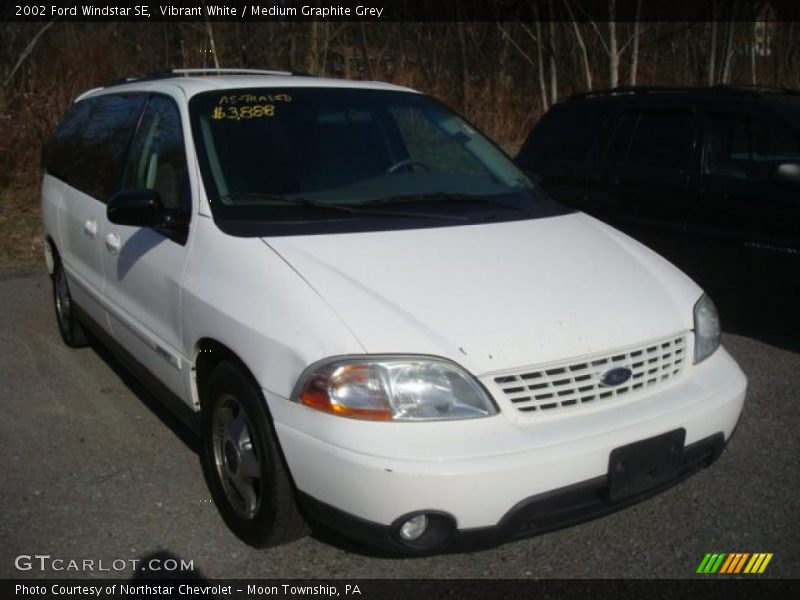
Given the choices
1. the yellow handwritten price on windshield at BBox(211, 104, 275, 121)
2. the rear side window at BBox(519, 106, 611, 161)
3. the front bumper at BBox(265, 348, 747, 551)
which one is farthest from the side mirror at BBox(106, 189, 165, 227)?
the rear side window at BBox(519, 106, 611, 161)

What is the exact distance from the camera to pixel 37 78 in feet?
42.8

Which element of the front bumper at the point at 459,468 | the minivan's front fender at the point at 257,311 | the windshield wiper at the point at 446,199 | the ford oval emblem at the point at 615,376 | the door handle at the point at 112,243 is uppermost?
the windshield wiper at the point at 446,199

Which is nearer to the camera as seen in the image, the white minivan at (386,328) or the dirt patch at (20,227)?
the white minivan at (386,328)

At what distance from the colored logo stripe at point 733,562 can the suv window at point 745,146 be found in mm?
3147

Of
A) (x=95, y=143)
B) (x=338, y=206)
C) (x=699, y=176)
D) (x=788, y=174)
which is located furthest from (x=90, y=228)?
(x=788, y=174)

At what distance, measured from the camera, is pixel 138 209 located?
11.5ft

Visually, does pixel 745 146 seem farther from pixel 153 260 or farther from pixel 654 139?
pixel 153 260

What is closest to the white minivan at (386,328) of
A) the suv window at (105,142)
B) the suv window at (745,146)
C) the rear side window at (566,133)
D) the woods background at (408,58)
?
the suv window at (105,142)

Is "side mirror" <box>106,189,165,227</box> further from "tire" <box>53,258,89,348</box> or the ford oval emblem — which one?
"tire" <box>53,258,89,348</box>

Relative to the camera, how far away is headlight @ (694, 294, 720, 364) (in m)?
3.21

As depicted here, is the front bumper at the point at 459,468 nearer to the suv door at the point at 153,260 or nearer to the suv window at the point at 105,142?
the suv door at the point at 153,260

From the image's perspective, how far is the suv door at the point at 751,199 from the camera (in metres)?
5.45

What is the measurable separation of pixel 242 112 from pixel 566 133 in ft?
12.4

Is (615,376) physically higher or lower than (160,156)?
lower
